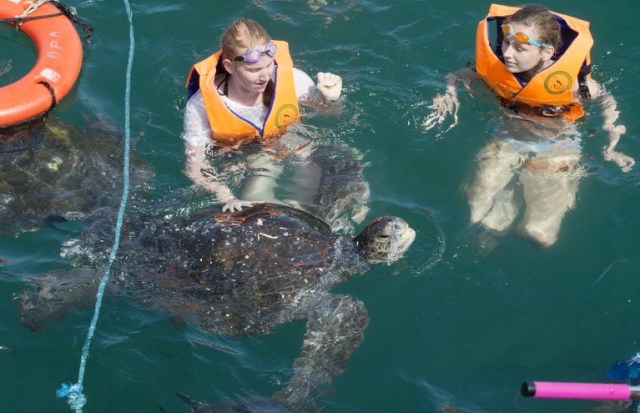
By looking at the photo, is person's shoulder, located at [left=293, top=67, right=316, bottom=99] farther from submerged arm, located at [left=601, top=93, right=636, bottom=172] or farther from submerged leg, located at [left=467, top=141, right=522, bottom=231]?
submerged arm, located at [left=601, top=93, right=636, bottom=172]

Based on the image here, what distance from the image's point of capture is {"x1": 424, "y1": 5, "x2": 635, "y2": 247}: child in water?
6.23 meters

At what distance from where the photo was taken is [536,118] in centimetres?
668

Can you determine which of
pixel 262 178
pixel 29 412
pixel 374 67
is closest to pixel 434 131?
pixel 374 67

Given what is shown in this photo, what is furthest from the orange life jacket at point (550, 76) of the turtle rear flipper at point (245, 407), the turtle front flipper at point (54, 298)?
the turtle front flipper at point (54, 298)

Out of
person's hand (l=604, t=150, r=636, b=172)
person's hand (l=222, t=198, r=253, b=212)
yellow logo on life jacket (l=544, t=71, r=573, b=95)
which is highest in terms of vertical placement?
yellow logo on life jacket (l=544, t=71, r=573, b=95)

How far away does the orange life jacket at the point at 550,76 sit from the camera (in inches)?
257

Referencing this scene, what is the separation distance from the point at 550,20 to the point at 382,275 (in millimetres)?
2455

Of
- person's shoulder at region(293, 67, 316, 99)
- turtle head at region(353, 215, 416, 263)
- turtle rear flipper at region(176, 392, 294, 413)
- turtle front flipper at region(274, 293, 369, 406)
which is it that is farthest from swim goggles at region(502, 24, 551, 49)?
turtle rear flipper at region(176, 392, 294, 413)

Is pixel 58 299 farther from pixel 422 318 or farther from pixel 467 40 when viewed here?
pixel 467 40

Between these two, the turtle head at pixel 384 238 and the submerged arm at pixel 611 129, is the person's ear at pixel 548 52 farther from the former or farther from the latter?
the turtle head at pixel 384 238

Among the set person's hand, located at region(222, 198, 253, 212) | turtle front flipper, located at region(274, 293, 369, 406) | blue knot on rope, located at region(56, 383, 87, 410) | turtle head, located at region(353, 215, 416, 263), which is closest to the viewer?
blue knot on rope, located at region(56, 383, 87, 410)

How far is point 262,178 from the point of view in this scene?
6.48 m

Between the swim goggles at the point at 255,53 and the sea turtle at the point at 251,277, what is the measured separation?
3.59 feet

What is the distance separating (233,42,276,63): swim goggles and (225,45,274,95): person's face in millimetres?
22
